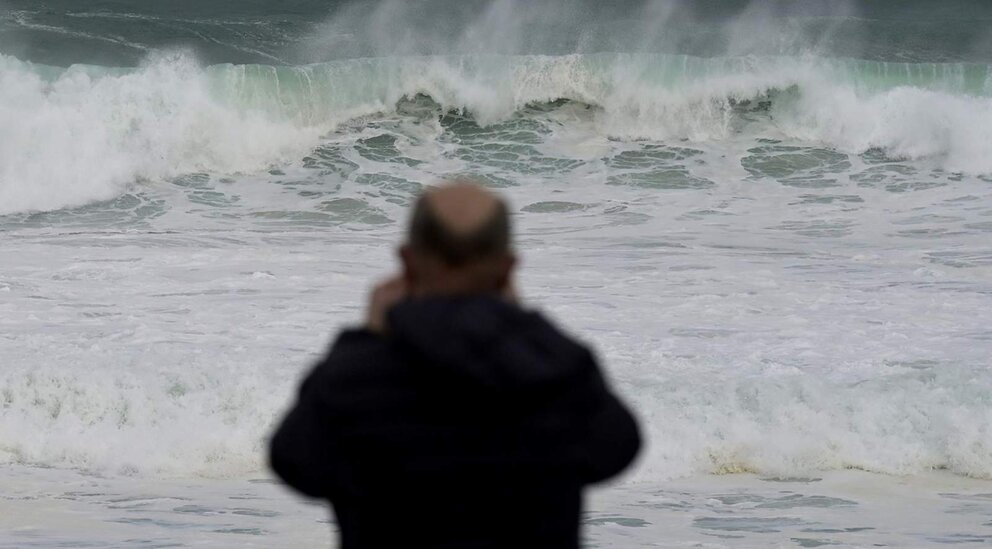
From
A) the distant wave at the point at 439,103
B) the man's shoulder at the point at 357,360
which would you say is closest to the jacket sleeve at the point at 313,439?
the man's shoulder at the point at 357,360

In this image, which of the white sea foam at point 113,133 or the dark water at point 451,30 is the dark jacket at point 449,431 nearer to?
the white sea foam at point 113,133

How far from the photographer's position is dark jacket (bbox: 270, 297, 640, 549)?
1513 mm

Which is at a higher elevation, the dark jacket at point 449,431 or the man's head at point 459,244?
the man's head at point 459,244

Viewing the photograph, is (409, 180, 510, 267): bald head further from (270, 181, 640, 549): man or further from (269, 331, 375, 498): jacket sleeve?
(269, 331, 375, 498): jacket sleeve

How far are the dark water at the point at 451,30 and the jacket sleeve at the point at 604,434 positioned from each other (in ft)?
57.4

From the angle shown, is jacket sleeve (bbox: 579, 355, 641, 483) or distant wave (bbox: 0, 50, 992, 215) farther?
distant wave (bbox: 0, 50, 992, 215)

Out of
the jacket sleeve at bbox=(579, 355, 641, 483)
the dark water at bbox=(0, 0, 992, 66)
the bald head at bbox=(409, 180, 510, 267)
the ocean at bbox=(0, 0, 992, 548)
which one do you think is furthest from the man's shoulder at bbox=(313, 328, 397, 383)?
the dark water at bbox=(0, 0, 992, 66)

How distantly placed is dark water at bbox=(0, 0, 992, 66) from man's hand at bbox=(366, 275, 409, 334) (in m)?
17.5

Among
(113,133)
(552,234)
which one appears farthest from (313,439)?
(113,133)

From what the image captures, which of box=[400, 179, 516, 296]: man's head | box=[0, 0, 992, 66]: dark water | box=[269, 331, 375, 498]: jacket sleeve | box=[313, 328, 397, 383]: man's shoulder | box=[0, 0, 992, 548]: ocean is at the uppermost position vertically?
box=[400, 179, 516, 296]: man's head

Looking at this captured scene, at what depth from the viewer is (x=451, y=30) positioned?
63.3 ft

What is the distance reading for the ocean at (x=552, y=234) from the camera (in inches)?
266

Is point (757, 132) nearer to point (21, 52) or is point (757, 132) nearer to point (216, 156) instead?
point (216, 156)

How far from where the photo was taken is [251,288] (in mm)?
10609
